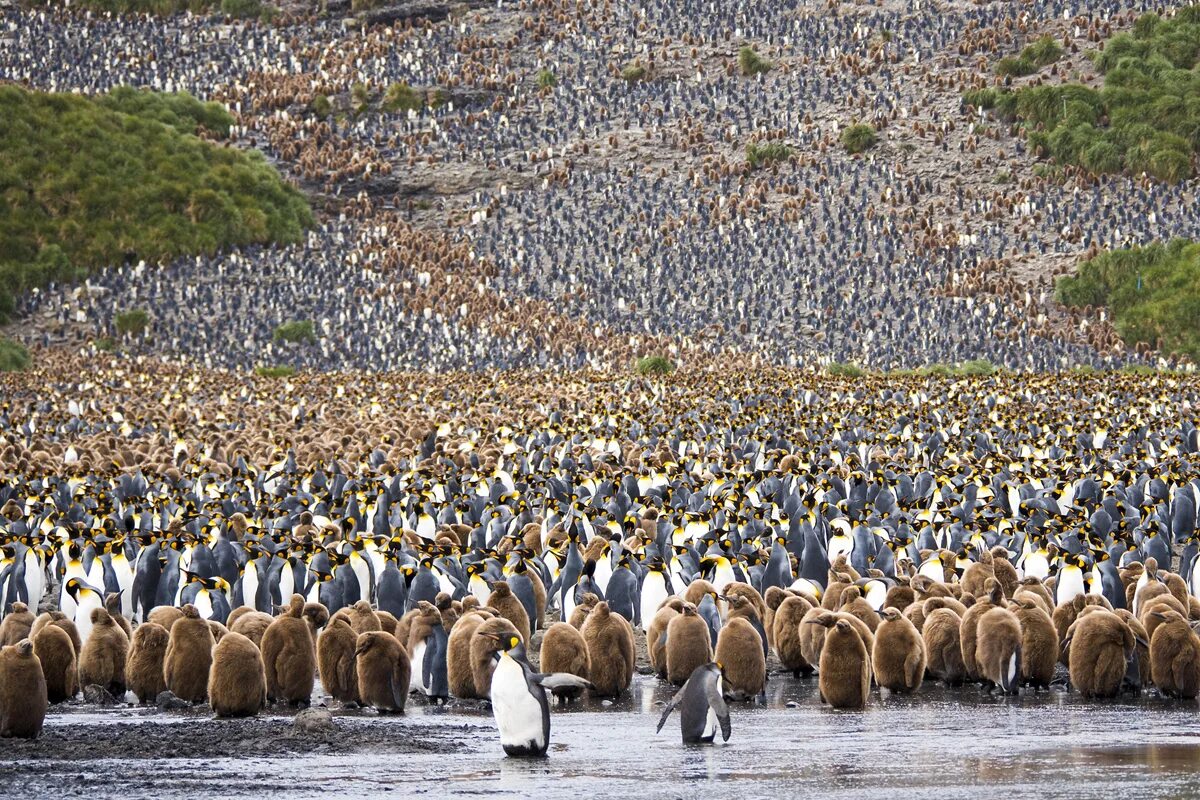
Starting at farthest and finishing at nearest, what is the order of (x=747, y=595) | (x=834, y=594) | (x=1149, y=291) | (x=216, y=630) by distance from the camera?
1. (x=1149, y=291)
2. (x=834, y=594)
3. (x=747, y=595)
4. (x=216, y=630)

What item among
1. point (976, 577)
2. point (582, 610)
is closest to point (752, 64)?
point (976, 577)

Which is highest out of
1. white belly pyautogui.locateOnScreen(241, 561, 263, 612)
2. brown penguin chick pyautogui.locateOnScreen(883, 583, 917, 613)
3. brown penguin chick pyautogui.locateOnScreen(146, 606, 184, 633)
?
white belly pyautogui.locateOnScreen(241, 561, 263, 612)

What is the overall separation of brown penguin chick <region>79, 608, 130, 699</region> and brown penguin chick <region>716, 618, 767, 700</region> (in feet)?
13.7

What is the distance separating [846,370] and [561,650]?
115ft

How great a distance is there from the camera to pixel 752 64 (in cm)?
7600

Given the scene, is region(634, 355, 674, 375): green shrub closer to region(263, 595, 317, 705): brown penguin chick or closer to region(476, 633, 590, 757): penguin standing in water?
region(263, 595, 317, 705): brown penguin chick

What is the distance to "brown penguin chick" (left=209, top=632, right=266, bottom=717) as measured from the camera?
11212 millimetres

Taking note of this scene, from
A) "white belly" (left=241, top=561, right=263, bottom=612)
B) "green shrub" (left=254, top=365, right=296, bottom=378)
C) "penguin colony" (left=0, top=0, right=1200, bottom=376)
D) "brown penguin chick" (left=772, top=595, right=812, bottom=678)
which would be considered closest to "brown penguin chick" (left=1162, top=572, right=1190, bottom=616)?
"brown penguin chick" (left=772, top=595, right=812, bottom=678)

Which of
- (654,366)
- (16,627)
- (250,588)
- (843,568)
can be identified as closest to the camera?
(16,627)

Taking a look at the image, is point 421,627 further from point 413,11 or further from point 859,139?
point 413,11

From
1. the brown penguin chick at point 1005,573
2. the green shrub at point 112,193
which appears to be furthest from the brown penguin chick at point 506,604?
the green shrub at point 112,193

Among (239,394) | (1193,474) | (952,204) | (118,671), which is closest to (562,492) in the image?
(1193,474)

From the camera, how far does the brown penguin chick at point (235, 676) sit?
11.2 m

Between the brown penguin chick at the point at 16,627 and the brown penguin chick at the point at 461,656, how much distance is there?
9.84ft
